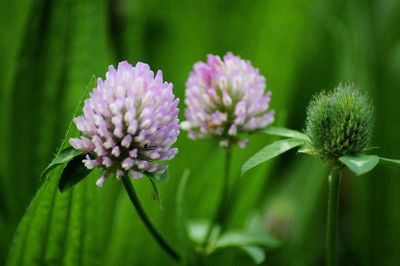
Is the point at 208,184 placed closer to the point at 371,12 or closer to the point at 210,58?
the point at 210,58

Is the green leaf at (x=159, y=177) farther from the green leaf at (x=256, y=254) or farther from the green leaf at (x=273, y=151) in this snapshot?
the green leaf at (x=256, y=254)

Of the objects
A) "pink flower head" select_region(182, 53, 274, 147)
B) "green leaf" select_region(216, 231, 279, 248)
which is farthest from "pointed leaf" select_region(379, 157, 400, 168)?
"green leaf" select_region(216, 231, 279, 248)

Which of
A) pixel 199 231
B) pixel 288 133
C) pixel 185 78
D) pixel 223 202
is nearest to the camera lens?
pixel 288 133

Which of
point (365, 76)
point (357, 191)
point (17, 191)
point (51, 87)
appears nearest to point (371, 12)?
point (365, 76)

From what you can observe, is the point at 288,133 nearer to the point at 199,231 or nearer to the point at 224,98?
the point at 224,98

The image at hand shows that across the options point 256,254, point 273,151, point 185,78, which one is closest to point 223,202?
point 256,254

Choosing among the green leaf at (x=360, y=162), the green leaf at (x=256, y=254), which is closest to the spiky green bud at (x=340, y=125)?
the green leaf at (x=360, y=162)
